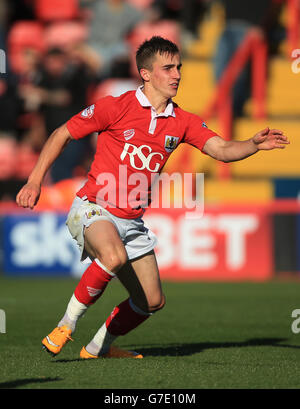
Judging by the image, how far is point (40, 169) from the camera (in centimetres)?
632

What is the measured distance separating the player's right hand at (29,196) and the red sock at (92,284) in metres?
0.55

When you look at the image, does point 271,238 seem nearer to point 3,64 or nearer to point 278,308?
point 278,308

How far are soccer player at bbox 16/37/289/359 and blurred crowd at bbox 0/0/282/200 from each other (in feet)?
29.0

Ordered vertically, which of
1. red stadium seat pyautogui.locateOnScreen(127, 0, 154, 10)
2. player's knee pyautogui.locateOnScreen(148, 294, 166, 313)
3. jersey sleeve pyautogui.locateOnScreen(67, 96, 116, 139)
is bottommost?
player's knee pyautogui.locateOnScreen(148, 294, 166, 313)

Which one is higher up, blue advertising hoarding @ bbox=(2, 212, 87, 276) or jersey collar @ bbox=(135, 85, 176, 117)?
jersey collar @ bbox=(135, 85, 176, 117)

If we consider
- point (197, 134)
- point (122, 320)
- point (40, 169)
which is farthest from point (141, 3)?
point (40, 169)

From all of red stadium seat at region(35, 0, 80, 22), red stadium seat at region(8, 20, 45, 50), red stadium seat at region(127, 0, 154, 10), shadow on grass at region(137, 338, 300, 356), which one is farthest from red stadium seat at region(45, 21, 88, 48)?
shadow on grass at region(137, 338, 300, 356)

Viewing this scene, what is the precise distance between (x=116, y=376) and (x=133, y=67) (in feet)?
40.7

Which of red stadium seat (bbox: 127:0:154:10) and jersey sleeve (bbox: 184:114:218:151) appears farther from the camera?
red stadium seat (bbox: 127:0:154:10)

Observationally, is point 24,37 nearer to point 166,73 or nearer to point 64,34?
point 64,34

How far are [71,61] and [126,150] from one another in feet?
34.7

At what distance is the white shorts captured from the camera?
6.45 m

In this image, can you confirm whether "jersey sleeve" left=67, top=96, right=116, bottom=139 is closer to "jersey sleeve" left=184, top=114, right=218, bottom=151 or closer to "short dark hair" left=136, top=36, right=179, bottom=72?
"short dark hair" left=136, top=36, right=179, bottom=72

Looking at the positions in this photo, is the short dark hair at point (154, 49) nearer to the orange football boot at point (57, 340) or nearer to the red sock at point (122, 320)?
the red sock at point (122, 320)
